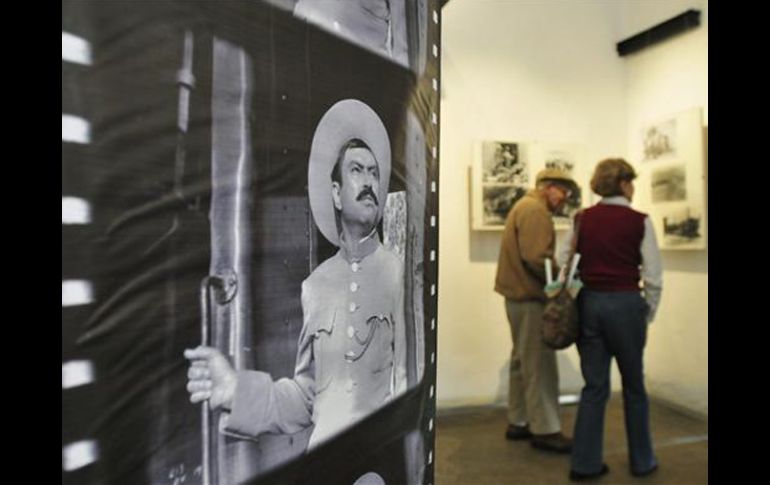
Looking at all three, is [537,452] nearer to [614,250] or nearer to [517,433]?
[517,433]

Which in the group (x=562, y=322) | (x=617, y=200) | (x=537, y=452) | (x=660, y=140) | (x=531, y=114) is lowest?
(x=537, y=452)

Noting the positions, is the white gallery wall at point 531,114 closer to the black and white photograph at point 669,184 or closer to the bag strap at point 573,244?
the black and white photograph at point 669,184

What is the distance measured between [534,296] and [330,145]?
248 centimetres

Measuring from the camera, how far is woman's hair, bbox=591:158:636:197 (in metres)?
2.99

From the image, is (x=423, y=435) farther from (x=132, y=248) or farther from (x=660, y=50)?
(x=660, y=50)

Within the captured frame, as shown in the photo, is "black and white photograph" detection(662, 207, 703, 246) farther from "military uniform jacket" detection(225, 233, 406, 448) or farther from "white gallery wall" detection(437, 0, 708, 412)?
"military uniform jacket" detection(225, 233, 406, 448)

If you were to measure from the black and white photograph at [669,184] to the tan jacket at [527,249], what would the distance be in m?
1.09

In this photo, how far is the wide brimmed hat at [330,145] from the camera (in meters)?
1.21

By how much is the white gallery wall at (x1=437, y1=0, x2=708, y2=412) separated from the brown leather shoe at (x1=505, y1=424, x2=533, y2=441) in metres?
0.47

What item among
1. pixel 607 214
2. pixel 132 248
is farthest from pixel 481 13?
pixel 132 248

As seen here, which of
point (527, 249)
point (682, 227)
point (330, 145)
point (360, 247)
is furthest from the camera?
point (682, 227)

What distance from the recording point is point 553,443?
3.50 metres

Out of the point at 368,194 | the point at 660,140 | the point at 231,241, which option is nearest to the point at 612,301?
the point at 660,140

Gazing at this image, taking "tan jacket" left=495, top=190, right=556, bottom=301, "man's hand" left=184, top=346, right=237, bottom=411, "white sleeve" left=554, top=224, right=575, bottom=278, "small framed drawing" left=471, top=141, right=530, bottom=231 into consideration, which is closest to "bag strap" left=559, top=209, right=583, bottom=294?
"white sleeve" left=554, top=224, right=575, bottom=278
